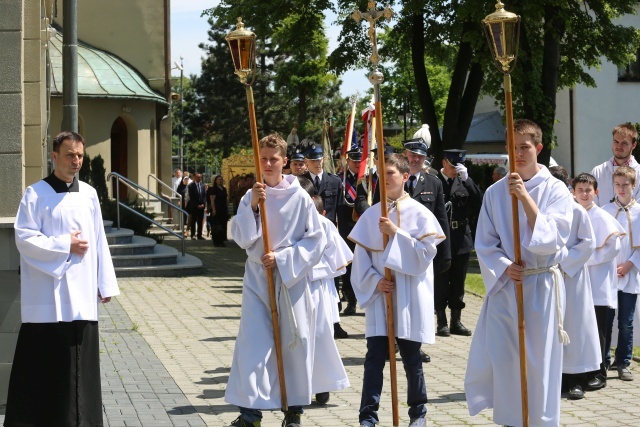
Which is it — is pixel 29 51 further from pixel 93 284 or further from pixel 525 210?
pixel 525 210

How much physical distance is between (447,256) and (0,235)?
4333 mm

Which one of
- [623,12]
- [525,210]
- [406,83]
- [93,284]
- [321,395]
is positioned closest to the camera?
[525,210]

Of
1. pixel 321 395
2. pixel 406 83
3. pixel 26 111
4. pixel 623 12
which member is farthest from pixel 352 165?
pixel 406 83

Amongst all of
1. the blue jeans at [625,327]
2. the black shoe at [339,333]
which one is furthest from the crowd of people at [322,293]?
the black shoe at [339,333]

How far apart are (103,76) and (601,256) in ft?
→ 90.0

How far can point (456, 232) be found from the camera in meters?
12.8

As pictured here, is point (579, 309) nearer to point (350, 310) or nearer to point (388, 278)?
point (388, 278)

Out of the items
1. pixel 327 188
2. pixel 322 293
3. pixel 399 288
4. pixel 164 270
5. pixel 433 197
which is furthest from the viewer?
pixel 164 270

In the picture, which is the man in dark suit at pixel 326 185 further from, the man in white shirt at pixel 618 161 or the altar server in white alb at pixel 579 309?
the altar server in white alb at pixel 579 309

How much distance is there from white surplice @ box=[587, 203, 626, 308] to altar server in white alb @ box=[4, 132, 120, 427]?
448cm

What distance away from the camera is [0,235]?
1066cm

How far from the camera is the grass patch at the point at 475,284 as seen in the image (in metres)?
17.6

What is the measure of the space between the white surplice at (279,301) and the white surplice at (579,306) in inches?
71.4

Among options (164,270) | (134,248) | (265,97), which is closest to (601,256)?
(164,270)
